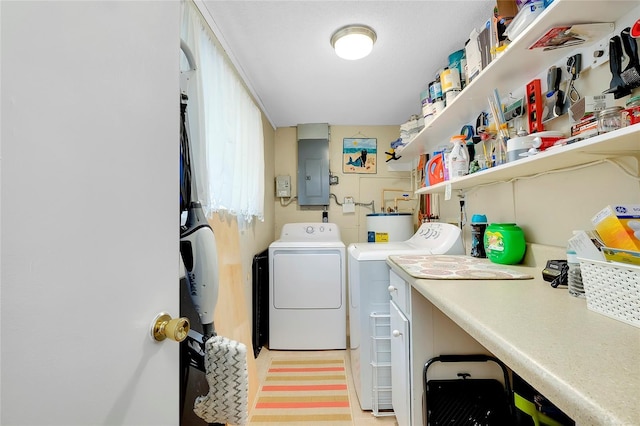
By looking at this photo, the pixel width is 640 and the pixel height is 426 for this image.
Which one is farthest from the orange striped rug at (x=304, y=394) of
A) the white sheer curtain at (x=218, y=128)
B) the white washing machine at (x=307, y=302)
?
the white sheer curtain at (x=218, y=128)

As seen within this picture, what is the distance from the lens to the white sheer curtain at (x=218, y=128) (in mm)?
1253

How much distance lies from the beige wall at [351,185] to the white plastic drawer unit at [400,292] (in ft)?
5.27

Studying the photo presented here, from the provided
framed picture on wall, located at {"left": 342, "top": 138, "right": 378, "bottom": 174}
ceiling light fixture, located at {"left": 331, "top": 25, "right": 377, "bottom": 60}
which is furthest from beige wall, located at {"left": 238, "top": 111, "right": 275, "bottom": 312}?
ceiling light fixture, located at {"left": 331, "top": 25, "right": 377, "bottom": 60}

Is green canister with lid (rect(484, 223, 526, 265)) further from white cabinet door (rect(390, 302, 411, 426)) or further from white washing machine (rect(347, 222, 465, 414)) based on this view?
white cabinet door (rect(390, 302, 411, 426))

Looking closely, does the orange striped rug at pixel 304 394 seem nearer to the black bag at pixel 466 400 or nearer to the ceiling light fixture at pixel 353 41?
the black bag at pixel 466 400

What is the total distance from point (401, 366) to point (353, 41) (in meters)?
1.83

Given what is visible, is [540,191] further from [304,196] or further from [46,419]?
[304,196]

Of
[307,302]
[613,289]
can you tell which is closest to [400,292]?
[613,289]

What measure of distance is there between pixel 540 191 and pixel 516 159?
0.30 metres

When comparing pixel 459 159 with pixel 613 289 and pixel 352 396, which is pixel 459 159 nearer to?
pixel 613 289

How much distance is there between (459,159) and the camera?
170cm

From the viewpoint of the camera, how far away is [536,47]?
1050mm

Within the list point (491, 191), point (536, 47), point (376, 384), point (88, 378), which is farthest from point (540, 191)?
point (88, 378)

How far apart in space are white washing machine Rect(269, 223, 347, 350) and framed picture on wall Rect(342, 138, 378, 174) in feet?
3.87
